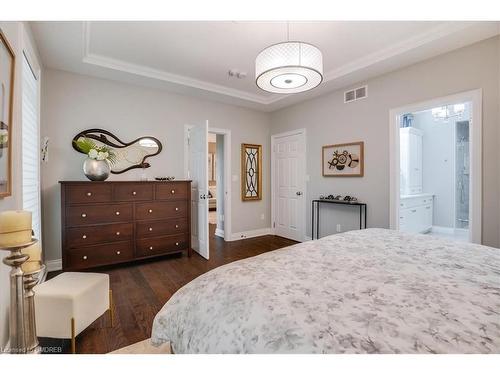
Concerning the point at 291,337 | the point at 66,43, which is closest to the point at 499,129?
the point at 291,337

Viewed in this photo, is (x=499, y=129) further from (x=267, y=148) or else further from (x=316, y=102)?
(x=267, y=148)

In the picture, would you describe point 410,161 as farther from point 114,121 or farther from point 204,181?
point 114,121

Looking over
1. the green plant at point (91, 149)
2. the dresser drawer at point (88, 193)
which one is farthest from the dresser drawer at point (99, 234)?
the green plant at point (91, 149)

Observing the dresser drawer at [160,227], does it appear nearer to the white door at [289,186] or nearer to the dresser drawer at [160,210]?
the dresser drawer at [160,210]

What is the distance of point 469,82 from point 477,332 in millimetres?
2984

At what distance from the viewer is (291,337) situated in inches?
29.2

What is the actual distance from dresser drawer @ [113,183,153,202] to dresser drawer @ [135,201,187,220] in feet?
0.33

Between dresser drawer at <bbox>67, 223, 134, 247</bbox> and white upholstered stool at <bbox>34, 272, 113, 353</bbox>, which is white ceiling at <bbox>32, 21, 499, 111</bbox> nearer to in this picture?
dresser drawer at <bbox>67, 223, 134, 247</bbox>

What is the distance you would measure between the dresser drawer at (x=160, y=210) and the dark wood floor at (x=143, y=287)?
2.15 ft

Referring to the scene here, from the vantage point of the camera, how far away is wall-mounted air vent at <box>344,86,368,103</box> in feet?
11.6

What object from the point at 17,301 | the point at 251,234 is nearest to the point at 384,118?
the point at 251,234

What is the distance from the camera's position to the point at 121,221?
314cm

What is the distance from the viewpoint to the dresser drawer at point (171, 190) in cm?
342

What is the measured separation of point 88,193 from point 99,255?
78cm
